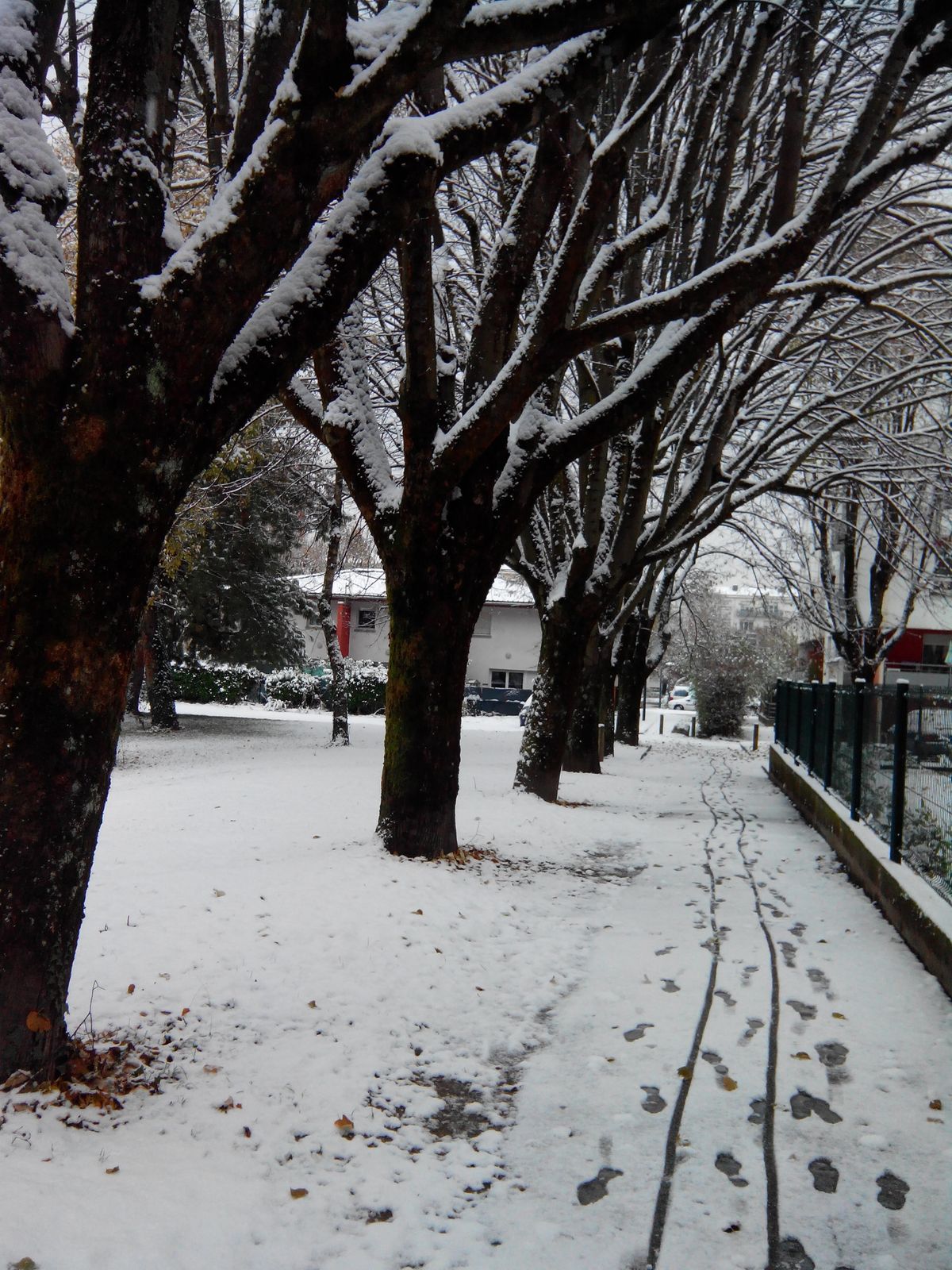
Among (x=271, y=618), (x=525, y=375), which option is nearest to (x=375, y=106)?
(x=525, y=375)

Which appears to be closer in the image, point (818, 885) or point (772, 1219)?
point (772, 1219)

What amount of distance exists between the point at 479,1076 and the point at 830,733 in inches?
378

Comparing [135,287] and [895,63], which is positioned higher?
[895,63]

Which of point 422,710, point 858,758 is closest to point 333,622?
point 858,758

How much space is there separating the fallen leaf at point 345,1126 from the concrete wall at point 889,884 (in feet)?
11.6

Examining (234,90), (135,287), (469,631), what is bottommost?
(469,631)

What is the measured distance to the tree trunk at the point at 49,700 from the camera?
357 cm

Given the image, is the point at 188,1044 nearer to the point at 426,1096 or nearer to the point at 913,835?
the point at 426,1096

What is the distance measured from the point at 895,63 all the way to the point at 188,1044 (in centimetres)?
740

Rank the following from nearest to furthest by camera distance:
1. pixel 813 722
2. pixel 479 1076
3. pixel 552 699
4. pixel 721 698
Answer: pixel 479 1076 < pixel 552 699 < pixel 813 722 < pixel 721 698

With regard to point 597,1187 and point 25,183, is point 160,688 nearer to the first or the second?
point 25,183

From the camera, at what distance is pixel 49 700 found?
3594 millimetres

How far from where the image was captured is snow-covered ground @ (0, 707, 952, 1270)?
3186 millimetres

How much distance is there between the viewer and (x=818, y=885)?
904 centimetres
